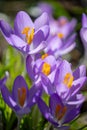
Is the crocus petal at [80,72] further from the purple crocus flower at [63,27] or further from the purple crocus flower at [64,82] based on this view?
the purple crocus flower at [63,27]

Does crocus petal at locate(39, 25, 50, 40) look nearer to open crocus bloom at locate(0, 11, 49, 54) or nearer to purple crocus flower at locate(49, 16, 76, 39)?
open crocus bloom at locate(0, 11, 49, 54)

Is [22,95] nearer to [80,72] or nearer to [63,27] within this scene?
[80,72]

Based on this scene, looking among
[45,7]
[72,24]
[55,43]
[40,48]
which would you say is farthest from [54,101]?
[45,7]

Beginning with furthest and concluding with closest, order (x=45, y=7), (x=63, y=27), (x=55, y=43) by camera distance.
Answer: (x=45, y=7) < (x=63, y=27) < (x=55, y=43)

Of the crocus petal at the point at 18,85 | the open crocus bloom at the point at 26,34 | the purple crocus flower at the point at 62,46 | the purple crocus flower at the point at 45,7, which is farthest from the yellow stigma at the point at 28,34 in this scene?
the purple crocus flower at the point at 45,7

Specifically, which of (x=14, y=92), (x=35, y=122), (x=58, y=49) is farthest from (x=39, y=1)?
(x=14, y=92)

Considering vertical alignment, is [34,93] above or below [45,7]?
above

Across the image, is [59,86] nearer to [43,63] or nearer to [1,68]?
[43,63]
